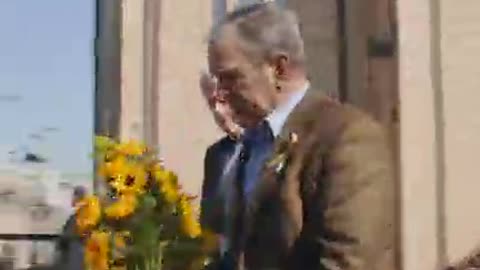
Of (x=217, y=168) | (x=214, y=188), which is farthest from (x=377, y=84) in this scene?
(x=214, y=188)

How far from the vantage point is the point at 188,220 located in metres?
2.94

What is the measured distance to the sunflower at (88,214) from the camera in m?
2.90

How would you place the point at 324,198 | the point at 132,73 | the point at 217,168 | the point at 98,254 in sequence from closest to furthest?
the point at 324,198 → the point at 98,254 → the point at 217,168 → the point at 132,73

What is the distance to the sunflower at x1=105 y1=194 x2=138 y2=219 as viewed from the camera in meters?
2.88

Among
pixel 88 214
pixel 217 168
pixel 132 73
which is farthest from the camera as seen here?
pixel 132 73

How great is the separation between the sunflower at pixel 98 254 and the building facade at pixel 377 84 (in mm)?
2772

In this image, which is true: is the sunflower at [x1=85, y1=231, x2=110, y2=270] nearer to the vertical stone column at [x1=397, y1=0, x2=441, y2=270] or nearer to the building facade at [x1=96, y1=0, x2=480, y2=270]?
the building facade at [x1=96, y1=0, x2=480, y2=270]

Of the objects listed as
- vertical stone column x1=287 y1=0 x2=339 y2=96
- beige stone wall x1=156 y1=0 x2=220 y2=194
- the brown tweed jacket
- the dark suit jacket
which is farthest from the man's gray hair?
vertical stone column x1=287 y1=0 x2=339 y2=96

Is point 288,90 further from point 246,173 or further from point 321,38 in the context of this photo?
point 321,38

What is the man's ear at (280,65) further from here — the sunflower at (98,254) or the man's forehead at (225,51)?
the sunflower at (98,254)

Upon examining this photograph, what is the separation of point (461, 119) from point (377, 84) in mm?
631

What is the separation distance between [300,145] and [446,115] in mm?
3392

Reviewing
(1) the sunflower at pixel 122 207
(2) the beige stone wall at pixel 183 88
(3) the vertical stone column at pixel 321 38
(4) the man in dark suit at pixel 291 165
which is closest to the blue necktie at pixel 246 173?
(4) the man in dark suit at pixel 291 165

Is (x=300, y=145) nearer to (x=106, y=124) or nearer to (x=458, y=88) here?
(x=458, y=88)
